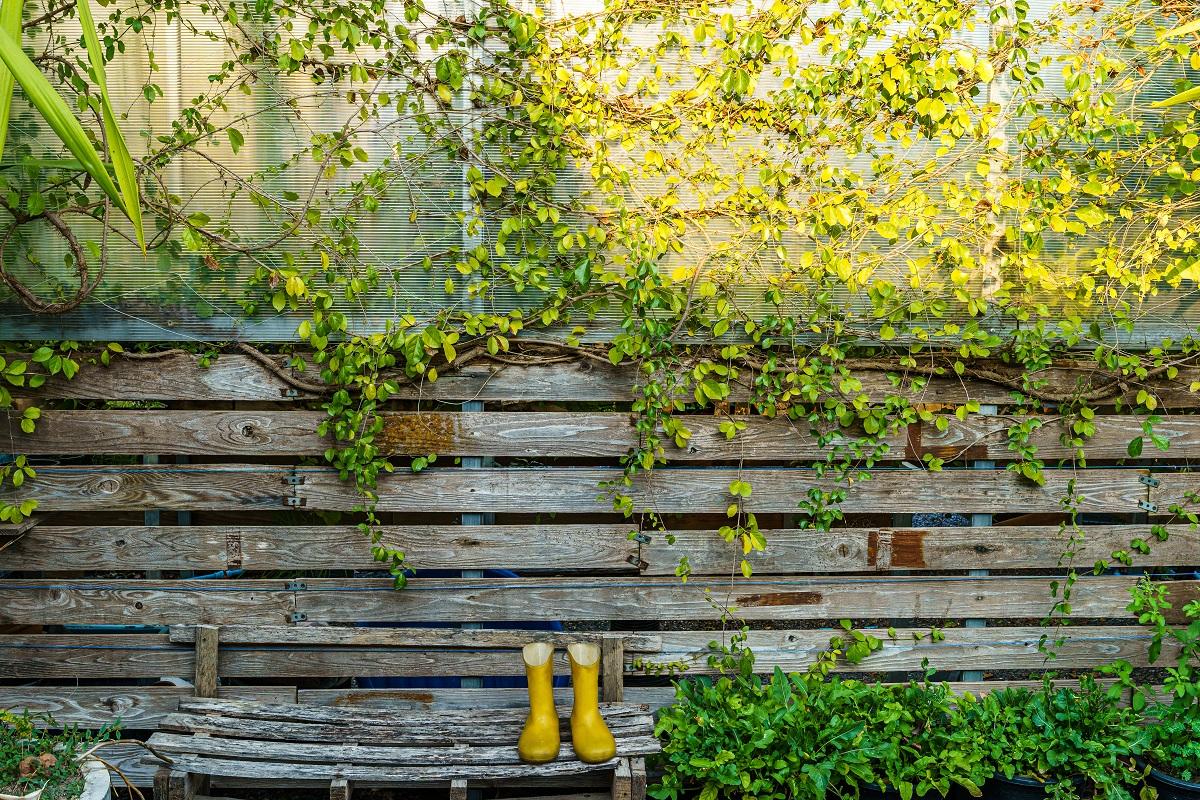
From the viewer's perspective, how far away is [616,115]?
8.59 feet

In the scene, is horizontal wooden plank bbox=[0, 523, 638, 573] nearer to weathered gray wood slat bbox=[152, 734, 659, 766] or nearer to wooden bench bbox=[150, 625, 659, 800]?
wooden bench bbox=[150, 625, 659, 800]

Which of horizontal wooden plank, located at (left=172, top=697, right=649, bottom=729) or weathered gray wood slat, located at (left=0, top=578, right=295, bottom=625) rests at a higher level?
weathered gray wood slat, located at (left=0, top=578, right=295, bottom=625)

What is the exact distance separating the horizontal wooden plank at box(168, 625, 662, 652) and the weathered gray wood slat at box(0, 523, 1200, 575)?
0.64ft

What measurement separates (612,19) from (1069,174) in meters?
1.47

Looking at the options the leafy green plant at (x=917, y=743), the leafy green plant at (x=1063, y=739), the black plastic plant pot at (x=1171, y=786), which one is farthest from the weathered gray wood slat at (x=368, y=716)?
the black plastic plant pot at (x=1171, y=786)

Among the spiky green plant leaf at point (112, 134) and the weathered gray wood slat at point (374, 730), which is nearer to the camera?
the spiky green plant leaf at point (112, 134)

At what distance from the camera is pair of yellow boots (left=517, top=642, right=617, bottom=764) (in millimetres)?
2248

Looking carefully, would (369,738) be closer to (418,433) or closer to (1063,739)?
(418,433)

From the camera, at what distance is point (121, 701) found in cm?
270

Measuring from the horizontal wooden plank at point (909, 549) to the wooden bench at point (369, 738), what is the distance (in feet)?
1.32

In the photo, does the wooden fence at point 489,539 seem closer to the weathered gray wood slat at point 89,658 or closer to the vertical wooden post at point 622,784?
the weathered gray wood slat at point 89,658

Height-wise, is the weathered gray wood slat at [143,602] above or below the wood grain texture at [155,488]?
below

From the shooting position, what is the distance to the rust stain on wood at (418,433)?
2.64 m

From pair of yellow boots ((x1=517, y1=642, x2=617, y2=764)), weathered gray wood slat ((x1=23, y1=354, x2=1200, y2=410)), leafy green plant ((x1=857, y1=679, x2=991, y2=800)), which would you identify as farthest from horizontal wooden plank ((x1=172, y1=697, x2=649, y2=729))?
weathered gray wood slat ((x1=23, y1=354, x2=1200, y2=410))
